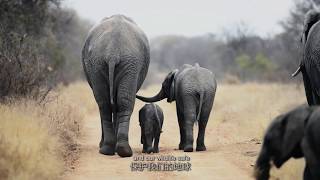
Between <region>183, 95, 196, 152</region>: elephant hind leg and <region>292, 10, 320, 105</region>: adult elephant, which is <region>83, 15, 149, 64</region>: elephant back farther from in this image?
<region>292, 10, 320, 105</region>: adult elephant

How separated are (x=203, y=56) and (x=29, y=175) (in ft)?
338

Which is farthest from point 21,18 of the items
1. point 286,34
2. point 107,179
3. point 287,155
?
point 286,34

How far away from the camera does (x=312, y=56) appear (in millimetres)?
9836

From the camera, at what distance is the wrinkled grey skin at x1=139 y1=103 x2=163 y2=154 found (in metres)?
12.1

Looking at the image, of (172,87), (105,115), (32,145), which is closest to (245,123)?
(172,87)

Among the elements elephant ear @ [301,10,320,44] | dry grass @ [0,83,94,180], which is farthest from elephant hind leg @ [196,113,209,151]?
elephant ear @ [301,10,320,44]

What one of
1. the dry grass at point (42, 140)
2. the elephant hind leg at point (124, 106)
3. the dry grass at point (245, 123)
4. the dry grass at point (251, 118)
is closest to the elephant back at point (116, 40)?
the elephant hind leg at point (124, 106)

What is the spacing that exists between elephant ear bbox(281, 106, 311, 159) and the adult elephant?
9.64 feet

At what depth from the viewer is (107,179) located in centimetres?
905

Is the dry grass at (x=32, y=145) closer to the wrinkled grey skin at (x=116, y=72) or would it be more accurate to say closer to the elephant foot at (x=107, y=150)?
the elephant foot at (x=107, y=150)

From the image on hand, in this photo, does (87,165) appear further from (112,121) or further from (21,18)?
(21,18)

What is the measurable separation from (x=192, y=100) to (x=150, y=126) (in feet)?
3.21

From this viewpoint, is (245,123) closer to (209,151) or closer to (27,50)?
(209,151)

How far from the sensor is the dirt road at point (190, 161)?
31.0 feet
